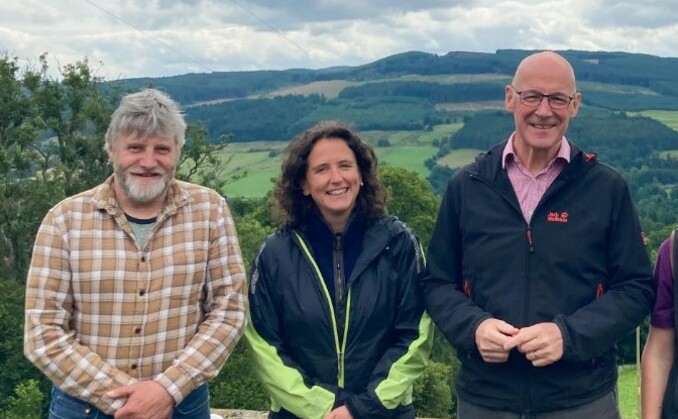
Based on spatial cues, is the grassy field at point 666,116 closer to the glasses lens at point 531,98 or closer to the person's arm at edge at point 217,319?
the glasses lens at point 531,98

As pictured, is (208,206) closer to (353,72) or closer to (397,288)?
(397,288)

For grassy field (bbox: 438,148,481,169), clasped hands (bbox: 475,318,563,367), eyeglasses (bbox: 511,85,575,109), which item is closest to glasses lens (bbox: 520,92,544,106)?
eyeglasses (bbox: 511,85,575,109)

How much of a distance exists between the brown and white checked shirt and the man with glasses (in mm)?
1054

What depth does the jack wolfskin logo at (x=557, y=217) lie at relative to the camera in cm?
362

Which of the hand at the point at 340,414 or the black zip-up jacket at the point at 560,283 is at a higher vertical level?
the black zip-up jacket at the point at 560,283

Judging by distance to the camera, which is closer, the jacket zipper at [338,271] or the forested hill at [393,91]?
the jacket zipper at [338,271]

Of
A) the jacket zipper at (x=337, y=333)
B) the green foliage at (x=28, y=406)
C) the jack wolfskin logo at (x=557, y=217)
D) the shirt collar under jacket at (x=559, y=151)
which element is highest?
the shirt collar under jacket at (x=559, y=151)

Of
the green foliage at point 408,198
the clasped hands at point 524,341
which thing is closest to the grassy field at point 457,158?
the green foliage at point 408,198

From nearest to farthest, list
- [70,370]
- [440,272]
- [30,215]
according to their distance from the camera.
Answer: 1. [70,370]
2. [440,272]
3. [30,215]

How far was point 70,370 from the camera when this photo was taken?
142 inches

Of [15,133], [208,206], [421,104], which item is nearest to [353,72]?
[421,104]

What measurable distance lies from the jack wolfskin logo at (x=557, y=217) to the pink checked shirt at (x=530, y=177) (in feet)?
0.26

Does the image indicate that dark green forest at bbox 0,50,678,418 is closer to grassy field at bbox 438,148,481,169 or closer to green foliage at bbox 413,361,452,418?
green foliage at bbox 413,361,452,418

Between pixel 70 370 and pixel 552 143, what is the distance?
2.28 metres
